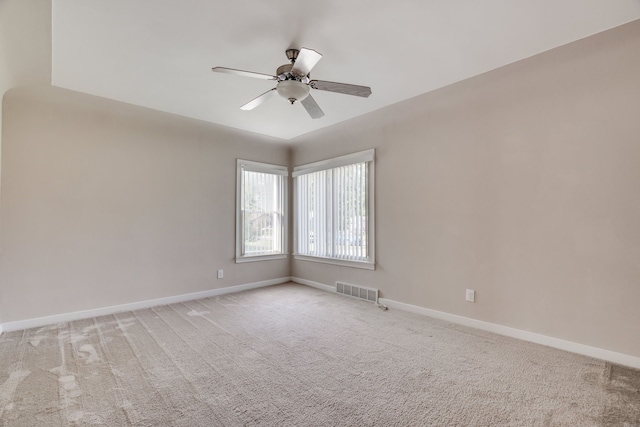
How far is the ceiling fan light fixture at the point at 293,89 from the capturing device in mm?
2421

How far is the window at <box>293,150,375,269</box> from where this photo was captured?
165 inches

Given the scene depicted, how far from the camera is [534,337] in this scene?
2.71 metres

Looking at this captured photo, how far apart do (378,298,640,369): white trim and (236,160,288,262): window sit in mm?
2464

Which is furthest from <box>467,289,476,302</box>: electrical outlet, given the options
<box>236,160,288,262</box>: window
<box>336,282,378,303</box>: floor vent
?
<box>236,160,288,262</box>: window

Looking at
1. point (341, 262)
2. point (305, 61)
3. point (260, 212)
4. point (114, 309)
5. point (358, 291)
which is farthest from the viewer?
point (260, 212)

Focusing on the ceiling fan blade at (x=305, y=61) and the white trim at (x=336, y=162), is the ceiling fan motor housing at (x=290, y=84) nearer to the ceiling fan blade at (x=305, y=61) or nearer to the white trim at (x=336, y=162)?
the ceiling fan blade at (x=305, y=61)

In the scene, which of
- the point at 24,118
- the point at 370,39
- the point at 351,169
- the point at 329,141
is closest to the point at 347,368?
the point at 370,39

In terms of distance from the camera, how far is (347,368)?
7.52 feet

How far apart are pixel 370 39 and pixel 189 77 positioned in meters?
1.77

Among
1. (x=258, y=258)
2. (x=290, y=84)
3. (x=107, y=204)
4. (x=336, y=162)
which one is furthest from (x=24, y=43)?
(x=258, y=258)

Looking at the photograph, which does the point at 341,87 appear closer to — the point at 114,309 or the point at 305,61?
the point at 305,61

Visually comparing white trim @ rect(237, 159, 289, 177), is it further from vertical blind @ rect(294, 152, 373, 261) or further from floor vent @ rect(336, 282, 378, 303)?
floor vent @ rect(336, 282, 378, 303)

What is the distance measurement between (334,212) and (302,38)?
109 inches

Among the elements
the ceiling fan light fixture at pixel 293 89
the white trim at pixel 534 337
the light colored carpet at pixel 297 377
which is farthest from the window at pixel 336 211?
the ceiling fan light fixture at pixel 293 89
